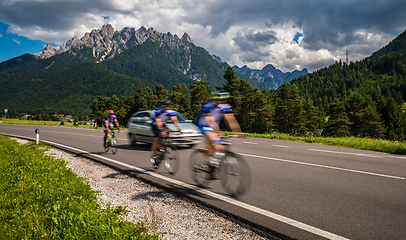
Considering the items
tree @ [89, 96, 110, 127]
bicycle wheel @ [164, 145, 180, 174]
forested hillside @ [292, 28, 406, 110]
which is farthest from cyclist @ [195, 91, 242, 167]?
forested hillside @ [292, 28, 406, 110]

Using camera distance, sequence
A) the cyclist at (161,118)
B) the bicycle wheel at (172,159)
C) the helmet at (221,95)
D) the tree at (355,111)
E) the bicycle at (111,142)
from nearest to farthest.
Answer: the helmet at (221,95), the cyclist at (161,118), the bicycle wheel at (172,159), the bicycle at (111,142), the tree at (355,111)

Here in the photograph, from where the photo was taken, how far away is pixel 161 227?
3266 millimetres

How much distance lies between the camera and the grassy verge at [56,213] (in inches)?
117

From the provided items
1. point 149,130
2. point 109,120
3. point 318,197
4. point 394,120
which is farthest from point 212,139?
point 394,120

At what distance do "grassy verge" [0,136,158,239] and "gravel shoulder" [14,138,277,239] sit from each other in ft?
0.79

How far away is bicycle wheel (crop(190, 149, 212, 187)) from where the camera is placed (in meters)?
4.95

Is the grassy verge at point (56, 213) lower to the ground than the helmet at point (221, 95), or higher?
lower

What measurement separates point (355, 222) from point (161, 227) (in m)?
Answer: 2.77

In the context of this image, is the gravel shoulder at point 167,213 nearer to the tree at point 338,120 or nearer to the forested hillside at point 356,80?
the tree at point 338,120

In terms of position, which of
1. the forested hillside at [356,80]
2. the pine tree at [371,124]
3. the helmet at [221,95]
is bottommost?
the pine tree at [371,124]

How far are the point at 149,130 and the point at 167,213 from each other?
7594mm

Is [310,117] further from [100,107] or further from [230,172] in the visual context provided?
[100,107]

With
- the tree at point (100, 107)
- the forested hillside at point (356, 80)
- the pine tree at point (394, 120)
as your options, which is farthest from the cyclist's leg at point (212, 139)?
the forested hillside at point (356, 80)

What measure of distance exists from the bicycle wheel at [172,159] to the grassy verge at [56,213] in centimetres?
209
